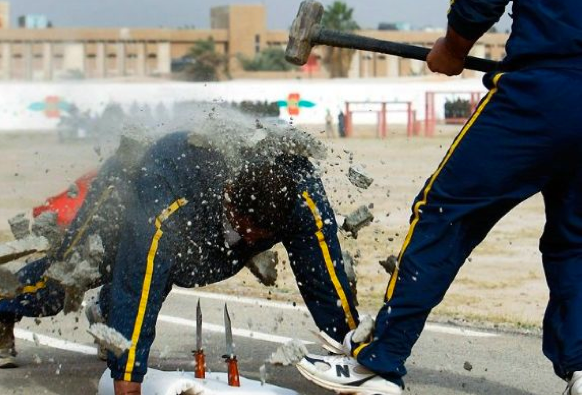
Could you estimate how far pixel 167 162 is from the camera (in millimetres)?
4609

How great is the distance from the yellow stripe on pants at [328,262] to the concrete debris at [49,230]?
108cm

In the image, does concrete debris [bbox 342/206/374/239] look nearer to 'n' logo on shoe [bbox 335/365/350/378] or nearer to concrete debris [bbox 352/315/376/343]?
concrete debris [bbox 352/315/376/343]

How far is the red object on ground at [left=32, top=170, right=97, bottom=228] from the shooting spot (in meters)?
5.14

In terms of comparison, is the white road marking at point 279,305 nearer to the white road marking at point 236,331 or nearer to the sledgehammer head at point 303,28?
the white road marking at point 236,331

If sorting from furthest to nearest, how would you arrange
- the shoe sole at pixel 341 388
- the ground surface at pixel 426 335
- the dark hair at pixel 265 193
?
the ground surface at pixel 426 335, the dark hair at pixel 265 193, the shoe sole at pixel 341 388

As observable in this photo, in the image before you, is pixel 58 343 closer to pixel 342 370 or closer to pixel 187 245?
pixel 187 245

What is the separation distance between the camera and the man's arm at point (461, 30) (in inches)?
154

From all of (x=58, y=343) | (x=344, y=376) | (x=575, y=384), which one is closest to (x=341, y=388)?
(x=344, y=376)

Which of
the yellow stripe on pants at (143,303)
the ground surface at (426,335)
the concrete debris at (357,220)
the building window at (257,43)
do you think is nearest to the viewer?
the yellow stripe on pants at (143,303)

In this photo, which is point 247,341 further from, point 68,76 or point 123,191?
point 68,76

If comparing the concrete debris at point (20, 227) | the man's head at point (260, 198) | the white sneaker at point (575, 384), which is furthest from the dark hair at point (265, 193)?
the white sneaker at point (575, 384)

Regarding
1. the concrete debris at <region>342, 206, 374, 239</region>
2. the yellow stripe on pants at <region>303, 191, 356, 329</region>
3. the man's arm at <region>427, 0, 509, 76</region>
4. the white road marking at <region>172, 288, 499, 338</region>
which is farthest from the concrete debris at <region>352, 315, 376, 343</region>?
the white road marking at <region>172, 288, 499, 338</region>

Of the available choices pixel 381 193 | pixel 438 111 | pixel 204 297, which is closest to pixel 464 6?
pixel 204 297

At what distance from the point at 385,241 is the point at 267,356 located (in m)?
5.05
